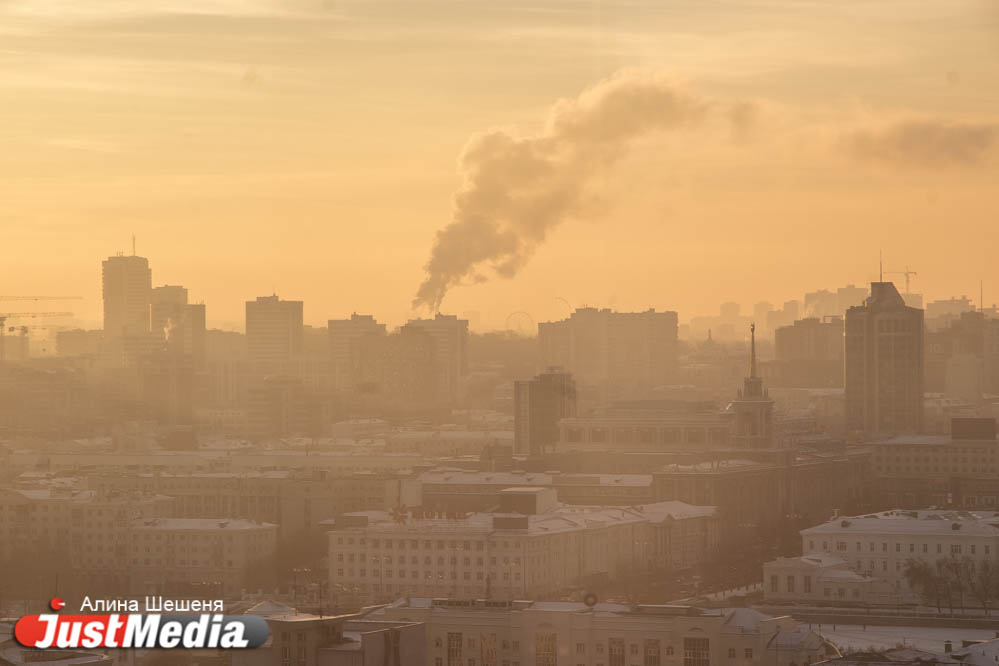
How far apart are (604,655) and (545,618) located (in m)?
0.90

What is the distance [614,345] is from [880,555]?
8789 cm

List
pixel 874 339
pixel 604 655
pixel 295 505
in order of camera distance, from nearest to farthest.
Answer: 1. pixel 604 655
2. pixel 295 505
3. pixel 874 339

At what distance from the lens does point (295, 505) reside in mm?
59469

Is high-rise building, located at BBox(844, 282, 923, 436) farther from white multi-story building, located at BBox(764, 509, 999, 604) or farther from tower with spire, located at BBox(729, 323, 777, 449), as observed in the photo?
white multi-story building, located at BBox(764, 509, 999, 604)

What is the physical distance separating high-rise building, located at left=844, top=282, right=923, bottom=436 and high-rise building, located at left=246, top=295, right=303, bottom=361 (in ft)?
162

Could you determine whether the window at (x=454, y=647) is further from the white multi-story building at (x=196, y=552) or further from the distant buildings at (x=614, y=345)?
the distant buildings at (x=614, y=345)

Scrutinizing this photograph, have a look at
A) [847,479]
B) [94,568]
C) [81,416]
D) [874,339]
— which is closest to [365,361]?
[81,416]

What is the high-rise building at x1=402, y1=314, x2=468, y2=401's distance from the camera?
381ft

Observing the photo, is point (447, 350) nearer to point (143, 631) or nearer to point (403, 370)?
point (403, 370)

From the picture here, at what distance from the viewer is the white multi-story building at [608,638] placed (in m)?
32.9

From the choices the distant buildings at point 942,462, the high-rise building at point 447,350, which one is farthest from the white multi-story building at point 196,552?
the high-rise building at point 447,350

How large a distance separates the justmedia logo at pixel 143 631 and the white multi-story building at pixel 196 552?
2259 cm

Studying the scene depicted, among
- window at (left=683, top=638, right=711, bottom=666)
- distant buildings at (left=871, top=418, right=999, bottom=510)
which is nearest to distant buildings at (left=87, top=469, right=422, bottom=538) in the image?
distant buildings at (left=871, top=418, right=999, bottom=510)

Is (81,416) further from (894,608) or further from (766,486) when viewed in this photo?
(894,608)
